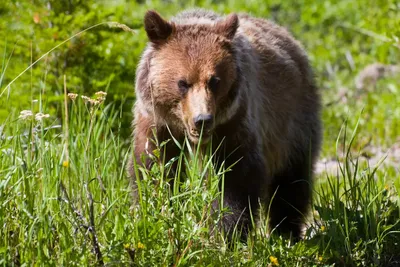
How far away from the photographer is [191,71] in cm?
529

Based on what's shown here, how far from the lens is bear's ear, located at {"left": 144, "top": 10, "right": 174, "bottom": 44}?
5.47m

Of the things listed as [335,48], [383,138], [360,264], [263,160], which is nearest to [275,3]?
[335,48]

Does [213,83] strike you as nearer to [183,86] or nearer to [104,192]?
[183,86]

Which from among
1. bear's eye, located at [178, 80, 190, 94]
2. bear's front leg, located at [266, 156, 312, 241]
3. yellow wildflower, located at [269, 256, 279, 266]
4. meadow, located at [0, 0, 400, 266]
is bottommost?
bear's front leg, located at [266, 156, 312, 241]

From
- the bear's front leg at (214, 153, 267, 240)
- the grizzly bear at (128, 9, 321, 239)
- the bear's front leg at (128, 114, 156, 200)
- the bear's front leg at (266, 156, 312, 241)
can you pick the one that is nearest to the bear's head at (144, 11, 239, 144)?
the grizzly bear at (128, 9, 321, 239)

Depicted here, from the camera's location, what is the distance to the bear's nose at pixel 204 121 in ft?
16.1

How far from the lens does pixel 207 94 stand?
203 inches

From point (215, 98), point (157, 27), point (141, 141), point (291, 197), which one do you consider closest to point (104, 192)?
point (141, 141)

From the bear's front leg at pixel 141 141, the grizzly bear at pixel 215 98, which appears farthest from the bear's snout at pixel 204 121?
the bear's front leg at pixel 141 141

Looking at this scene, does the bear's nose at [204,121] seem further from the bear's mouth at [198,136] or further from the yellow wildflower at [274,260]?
the yellow wildflower at [274,260]

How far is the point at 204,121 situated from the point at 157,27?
0.92 m

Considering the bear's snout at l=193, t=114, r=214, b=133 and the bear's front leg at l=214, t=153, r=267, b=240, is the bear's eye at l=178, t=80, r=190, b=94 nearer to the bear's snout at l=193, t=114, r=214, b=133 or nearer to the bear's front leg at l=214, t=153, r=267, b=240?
the bear's snout at l=193, t=114, r=214, b=133

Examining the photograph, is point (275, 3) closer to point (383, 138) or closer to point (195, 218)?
point (383, 138)

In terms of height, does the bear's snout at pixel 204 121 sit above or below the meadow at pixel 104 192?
above
